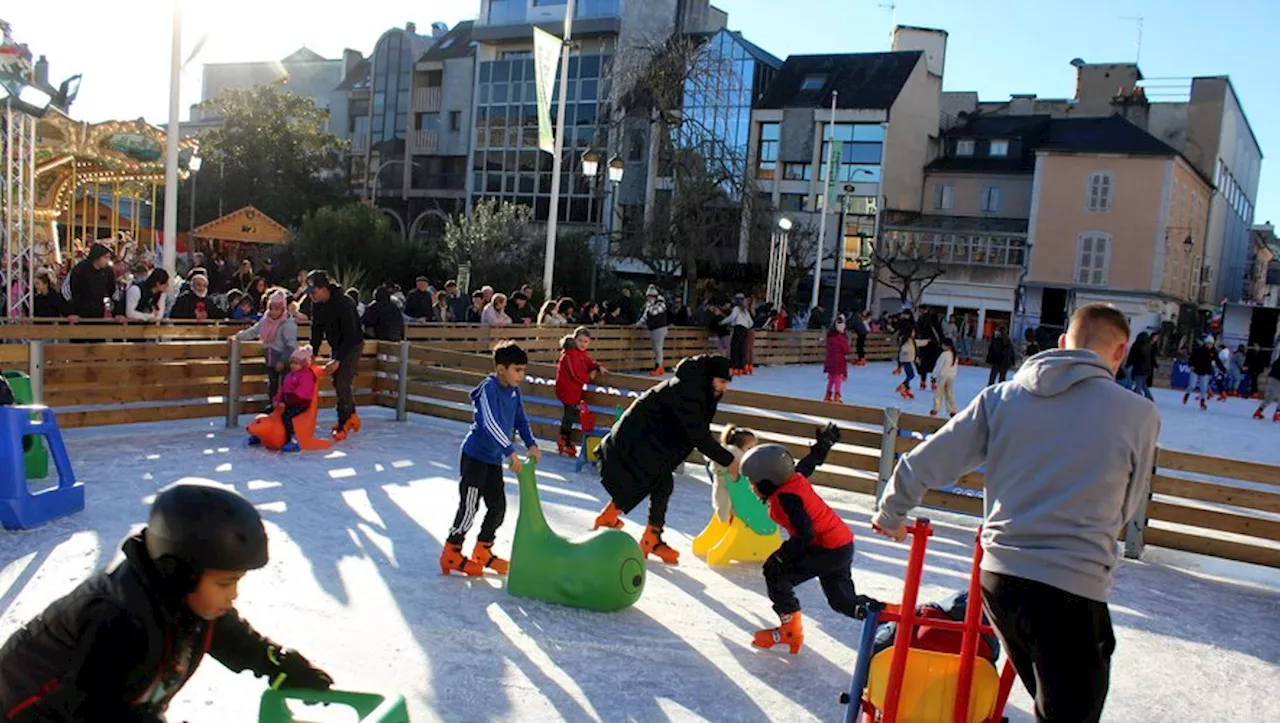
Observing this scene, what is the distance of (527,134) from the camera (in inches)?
1711

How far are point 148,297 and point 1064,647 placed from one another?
11.8 m

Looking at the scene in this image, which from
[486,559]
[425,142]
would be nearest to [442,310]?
[486,559]

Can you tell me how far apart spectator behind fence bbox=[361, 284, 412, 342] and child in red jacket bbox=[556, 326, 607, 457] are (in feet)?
10.3

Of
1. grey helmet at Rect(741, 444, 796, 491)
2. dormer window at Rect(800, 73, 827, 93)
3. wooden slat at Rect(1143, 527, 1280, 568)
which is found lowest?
wooden slat at Rect(1143, 527, 1280, 568)

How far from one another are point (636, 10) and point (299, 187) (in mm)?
16751

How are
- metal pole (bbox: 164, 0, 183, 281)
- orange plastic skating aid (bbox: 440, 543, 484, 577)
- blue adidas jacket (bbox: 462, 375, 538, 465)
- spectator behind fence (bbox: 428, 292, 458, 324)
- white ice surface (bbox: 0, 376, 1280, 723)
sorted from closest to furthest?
white ice surface (bbox: 0, 376, 1280, 723)
blue adidas jacket (bbox: 462, 375, 538, 465)
orange plastic skating aid (bbox: 440, 543, 484, 577)
metal pole (bbox: 164, 0, 183, 281)
spectator behind fence (bbox: 428, 292, 458, 324)

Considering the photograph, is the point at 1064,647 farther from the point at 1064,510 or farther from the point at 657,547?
the point at 657,547

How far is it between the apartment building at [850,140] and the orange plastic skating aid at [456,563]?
1340 inches

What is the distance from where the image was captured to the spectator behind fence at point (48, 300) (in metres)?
12.3

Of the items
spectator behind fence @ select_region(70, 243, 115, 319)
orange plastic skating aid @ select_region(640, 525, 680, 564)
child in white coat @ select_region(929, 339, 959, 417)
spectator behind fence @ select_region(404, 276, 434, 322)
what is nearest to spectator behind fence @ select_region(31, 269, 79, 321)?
spectator behind fence @ select_region(70, 243, 115, 319)

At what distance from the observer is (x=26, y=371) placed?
28.6ft

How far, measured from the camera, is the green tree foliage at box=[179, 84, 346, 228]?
44688 millimetres

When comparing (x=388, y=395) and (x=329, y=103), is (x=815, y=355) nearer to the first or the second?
(x=388, y=395)

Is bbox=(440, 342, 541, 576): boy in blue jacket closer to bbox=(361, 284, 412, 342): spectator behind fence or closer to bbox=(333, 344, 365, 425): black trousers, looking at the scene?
bbox=(333, 344, 365, 425): black trousers
